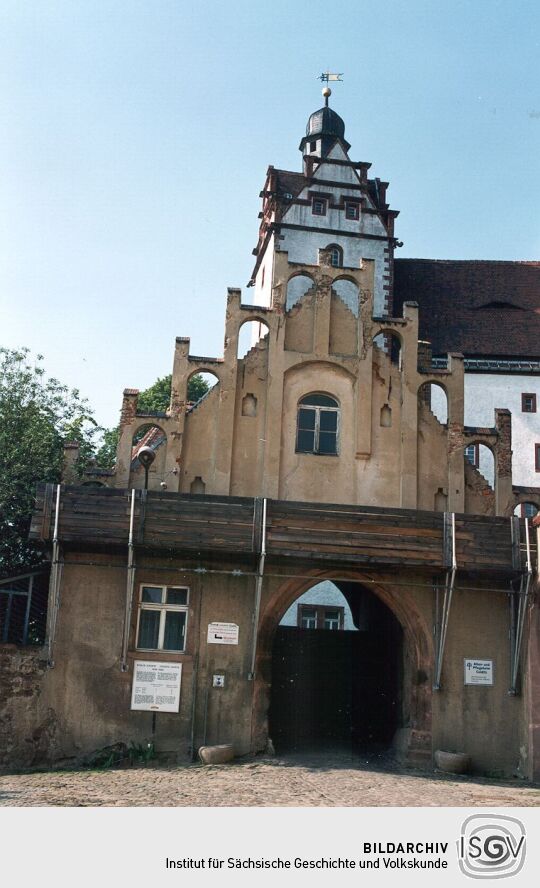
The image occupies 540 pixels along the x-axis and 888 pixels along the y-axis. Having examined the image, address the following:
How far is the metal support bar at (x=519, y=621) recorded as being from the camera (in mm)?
23484

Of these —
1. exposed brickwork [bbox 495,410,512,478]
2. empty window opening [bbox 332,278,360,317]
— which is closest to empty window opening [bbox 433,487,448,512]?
exposed brickwork [bbox 495,410,512,478]

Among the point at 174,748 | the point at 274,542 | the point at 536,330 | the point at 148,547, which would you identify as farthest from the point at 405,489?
the point at 536,330

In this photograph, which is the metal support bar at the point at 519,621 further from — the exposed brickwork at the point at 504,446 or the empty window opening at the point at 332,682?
the empty window opening at the point at 332,682

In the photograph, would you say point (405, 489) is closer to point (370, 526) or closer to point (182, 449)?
point (370, 526)

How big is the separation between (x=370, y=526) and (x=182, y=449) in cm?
472

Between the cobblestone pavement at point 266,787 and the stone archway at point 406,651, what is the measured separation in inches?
30.6

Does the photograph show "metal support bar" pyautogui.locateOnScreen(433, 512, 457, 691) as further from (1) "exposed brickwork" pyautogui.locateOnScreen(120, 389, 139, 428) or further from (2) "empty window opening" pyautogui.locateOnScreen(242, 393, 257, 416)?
(1) "exposed brickwork" pyautogui.locateOnScreen(120, 389, 139, 428)

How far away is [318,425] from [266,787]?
31.0 ft

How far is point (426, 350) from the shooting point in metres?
29.4

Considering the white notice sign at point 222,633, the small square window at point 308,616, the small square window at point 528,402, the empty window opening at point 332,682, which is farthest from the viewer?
the small square window at point 528,402

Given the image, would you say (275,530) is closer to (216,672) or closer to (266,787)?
(216,672)
